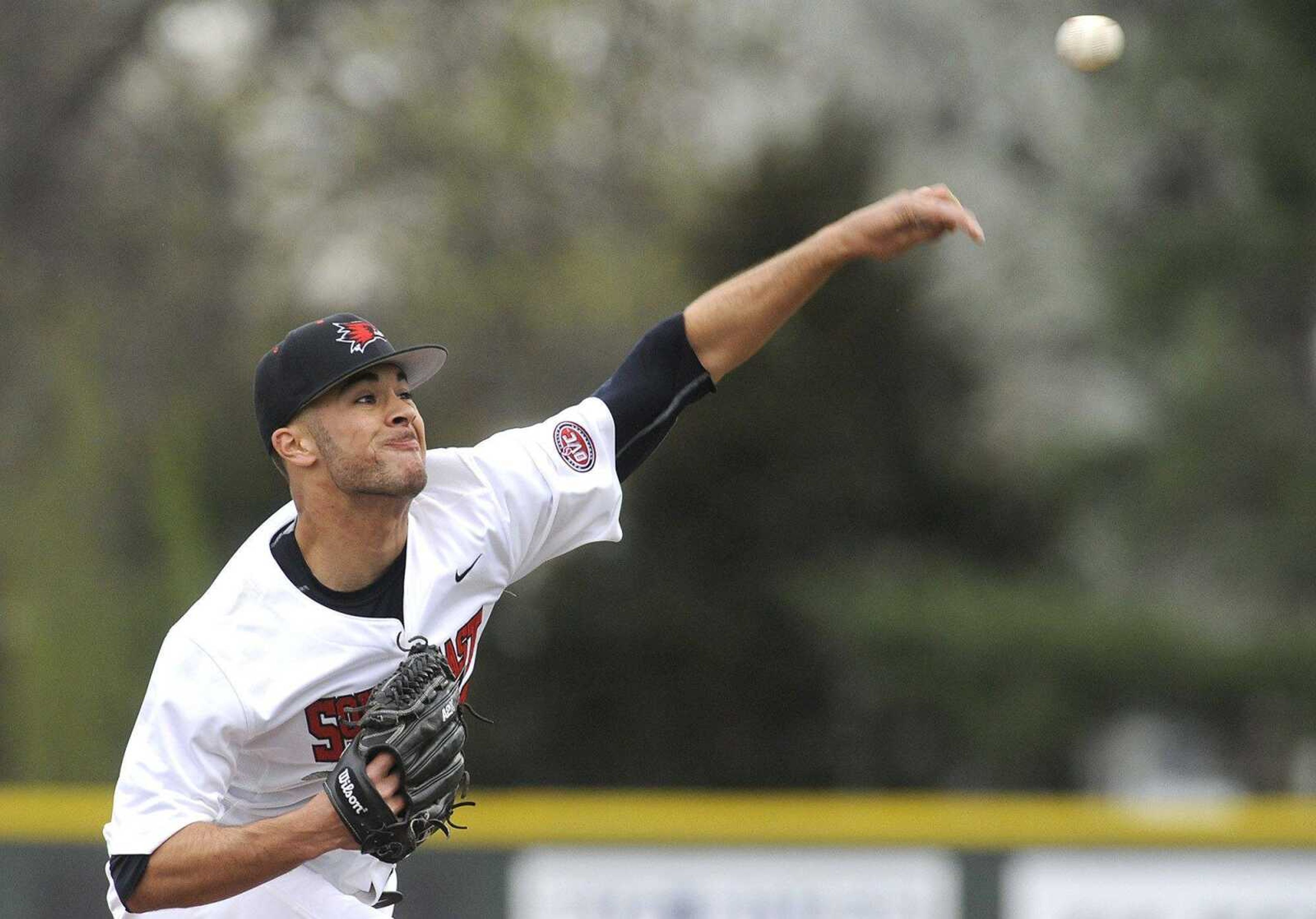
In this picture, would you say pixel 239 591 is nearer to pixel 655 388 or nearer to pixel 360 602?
pixel 360 602

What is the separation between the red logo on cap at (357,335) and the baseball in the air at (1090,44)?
2235mm

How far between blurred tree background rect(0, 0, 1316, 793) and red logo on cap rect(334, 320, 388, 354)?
7611 mm

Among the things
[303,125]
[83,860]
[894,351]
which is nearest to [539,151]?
[303,125]

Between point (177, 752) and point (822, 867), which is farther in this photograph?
point (822, 867)

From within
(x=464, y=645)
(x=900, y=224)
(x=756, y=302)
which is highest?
(x=900, y=224)

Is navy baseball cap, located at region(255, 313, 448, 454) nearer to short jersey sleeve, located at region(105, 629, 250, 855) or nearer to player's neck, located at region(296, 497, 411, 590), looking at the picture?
player's neck, located at region(296, 497, 411, 590)

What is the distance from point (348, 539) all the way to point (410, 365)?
0.36 metres

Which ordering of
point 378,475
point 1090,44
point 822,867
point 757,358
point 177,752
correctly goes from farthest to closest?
1. point 757,358
2. point 822,867
3. point 1090,44
4. point 378,475
5. point 177,752

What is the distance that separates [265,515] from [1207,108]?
23.4ft

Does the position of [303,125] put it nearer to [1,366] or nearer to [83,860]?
[1,366]

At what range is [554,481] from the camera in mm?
3750

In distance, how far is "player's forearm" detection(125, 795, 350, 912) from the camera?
3.17 meters

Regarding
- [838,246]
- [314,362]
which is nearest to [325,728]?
[314,362]

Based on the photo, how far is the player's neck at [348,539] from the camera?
347 cm
